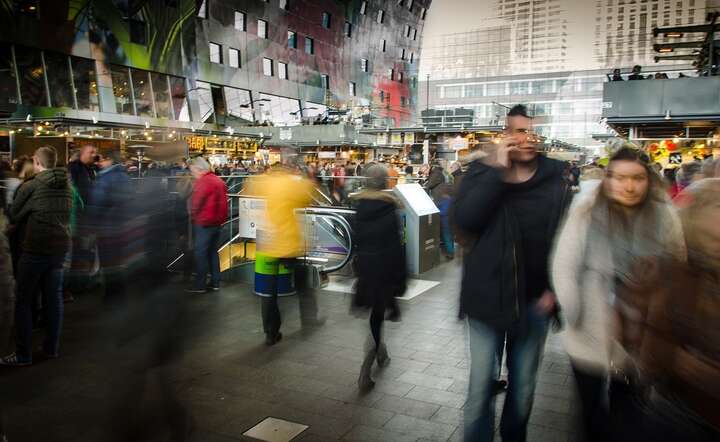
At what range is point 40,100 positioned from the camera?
91.3 ft

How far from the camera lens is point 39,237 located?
18.4 ft

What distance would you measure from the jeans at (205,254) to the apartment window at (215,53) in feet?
108

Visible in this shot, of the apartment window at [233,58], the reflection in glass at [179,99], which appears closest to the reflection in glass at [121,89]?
the reflection in glass at [179,99]

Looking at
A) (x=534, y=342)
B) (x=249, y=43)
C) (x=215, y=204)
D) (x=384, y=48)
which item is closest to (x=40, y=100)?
(x=249, y=43)

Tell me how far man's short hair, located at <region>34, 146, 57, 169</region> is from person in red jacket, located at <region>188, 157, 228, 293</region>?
113 inches

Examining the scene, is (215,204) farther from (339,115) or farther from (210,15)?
(210,15)

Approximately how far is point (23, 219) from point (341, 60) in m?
50.5

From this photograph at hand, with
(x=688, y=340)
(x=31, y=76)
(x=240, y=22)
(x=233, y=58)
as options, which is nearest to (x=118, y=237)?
(x=688, y=340)

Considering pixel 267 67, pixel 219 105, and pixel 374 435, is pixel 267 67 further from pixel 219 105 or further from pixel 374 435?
pixel 374 435

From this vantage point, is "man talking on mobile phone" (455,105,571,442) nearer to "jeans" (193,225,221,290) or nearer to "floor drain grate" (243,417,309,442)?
"floor drain grate" (243,417,309,442)

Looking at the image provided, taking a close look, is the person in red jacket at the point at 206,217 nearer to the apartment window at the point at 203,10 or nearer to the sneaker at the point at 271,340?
the sneaker at the point at 271,340

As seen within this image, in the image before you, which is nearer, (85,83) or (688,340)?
(688,340)

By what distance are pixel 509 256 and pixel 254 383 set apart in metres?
3.04

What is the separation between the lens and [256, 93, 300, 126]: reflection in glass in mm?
43844
